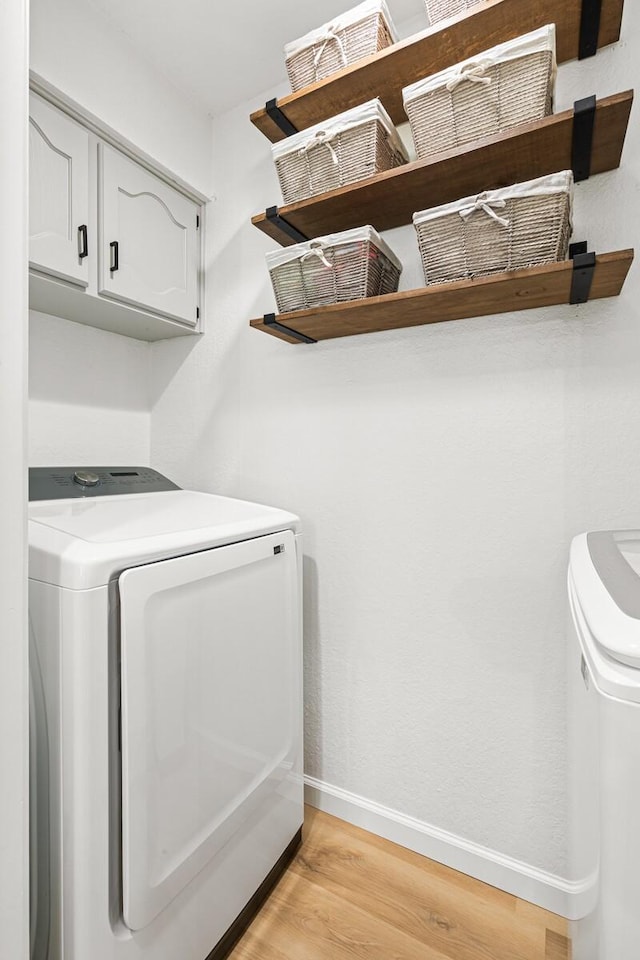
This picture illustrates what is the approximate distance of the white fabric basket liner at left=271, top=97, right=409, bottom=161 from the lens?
1354 mm

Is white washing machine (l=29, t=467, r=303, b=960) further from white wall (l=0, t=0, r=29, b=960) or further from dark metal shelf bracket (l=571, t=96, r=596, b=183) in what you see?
dark metal shelf bracket (l=571, t=96, r=596, b=183)

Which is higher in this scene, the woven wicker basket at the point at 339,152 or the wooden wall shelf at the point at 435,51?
the wooden wall shelf at the point at 435,51

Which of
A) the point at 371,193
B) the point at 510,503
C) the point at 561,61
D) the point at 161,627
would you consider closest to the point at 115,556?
the point at 161,627

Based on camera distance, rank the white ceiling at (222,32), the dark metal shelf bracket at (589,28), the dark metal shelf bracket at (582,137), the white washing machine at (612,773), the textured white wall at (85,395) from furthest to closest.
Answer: the textured white wall at (85,395), the white ceiling at (222,32), the dark metal shelf bracket at (589,28), the dark metal shelf bracket at (582,137), the white washing machine at (612,773)

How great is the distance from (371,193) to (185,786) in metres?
1.57

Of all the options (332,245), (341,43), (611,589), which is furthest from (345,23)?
(611,589)

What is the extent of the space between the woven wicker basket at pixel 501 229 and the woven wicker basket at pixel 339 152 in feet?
0.91

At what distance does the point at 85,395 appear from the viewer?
195cm

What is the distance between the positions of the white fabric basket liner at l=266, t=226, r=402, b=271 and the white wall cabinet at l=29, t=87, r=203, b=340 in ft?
1.68

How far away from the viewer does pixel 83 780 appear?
932 millimetres

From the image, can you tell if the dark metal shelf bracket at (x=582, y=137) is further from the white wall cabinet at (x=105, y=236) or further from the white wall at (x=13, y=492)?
the white wall cabinet at (x=105, y=236)

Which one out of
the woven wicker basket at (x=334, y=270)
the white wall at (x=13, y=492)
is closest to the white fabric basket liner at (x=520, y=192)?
the woven wicker basket at (x=334, y=270)

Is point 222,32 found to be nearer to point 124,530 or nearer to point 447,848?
point 124,530

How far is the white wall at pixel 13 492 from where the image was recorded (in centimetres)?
79
